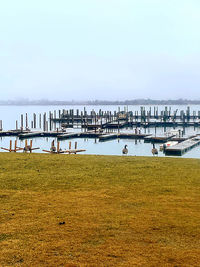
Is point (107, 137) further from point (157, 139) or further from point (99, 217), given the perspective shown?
point (99, 217)

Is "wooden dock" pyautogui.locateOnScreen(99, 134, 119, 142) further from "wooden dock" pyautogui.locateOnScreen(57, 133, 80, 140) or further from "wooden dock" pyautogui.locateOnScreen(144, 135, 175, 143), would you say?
"wooden dock" pyautogui.locateOnScreen(144, 135, 175, 143)

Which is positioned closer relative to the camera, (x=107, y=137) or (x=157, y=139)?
(x=157, y=139)

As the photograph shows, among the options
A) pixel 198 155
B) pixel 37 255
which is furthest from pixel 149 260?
pixel 198 155

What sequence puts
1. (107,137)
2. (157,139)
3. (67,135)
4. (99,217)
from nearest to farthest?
(99,217) < (157,139) < (107,137) < (67,135)

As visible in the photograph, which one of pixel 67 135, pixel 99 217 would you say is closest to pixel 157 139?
pixel 67 135

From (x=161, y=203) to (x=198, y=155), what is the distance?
107ft

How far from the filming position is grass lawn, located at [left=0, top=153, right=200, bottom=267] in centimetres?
545

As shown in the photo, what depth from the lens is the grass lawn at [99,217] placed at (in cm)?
545

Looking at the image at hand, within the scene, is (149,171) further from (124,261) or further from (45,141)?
(45,141)

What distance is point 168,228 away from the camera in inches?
262

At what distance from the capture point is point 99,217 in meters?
7.31

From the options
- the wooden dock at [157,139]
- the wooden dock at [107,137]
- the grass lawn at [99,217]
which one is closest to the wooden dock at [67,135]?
the wooden dock at [107,137]

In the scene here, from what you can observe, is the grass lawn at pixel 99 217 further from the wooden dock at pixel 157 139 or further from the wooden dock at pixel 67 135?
the wooden dock at pixel 67 135

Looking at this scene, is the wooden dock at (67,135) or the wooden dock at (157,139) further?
the wooden dock at (67,135)
